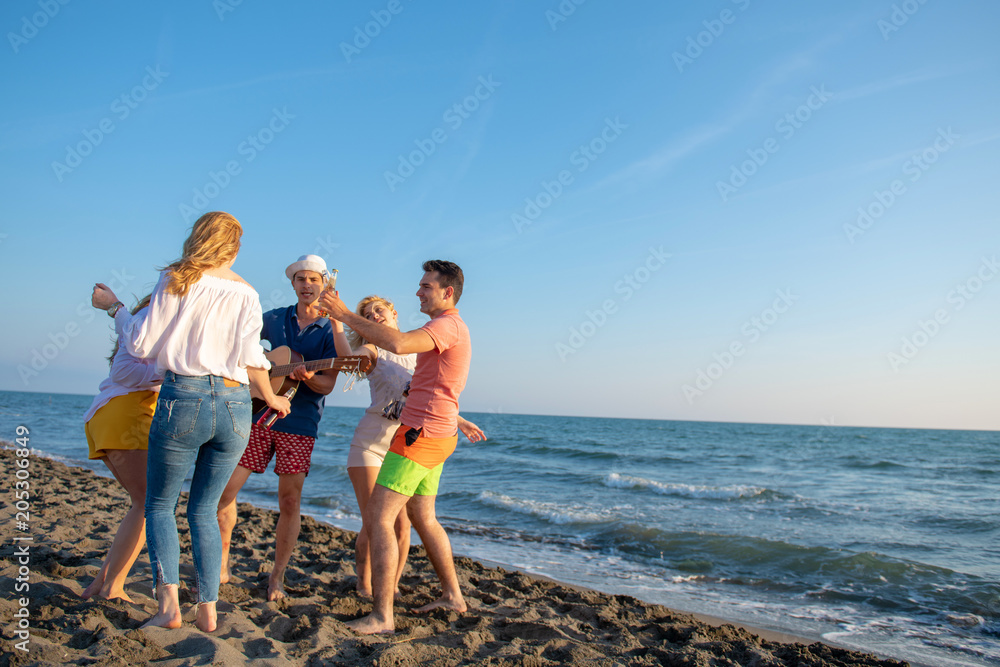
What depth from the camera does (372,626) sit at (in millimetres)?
3115

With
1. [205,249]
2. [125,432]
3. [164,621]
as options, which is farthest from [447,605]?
[205,249]

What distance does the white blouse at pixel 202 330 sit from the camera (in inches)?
96.5

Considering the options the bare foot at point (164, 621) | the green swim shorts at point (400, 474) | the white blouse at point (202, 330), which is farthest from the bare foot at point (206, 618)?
the white blouse at point (202, 330)

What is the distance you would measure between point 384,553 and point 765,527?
7.64 m

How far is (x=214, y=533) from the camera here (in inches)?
106

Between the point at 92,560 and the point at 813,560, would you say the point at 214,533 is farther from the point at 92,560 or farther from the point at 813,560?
the point at 813,560

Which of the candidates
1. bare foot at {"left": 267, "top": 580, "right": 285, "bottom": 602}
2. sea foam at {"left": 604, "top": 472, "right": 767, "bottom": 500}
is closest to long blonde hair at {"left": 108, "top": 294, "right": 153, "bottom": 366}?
bare foot at {"left": 267, "top": 580, "right": 285, "bottom": 602}

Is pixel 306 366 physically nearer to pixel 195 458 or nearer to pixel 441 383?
pixel 441 383

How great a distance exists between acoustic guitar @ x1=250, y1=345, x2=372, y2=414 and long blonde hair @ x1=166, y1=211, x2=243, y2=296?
1.02 meters

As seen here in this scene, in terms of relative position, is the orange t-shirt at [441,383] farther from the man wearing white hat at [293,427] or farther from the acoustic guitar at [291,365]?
the man wearing white hat at [293,427]

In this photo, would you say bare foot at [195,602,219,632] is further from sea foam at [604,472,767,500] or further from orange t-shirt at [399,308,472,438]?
sea foam at [604,472,767,500]

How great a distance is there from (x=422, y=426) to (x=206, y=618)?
1323 mm

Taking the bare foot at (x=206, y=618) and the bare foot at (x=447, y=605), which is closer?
the bare foot at (x=206, y=618)

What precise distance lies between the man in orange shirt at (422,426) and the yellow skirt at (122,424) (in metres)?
1.02
